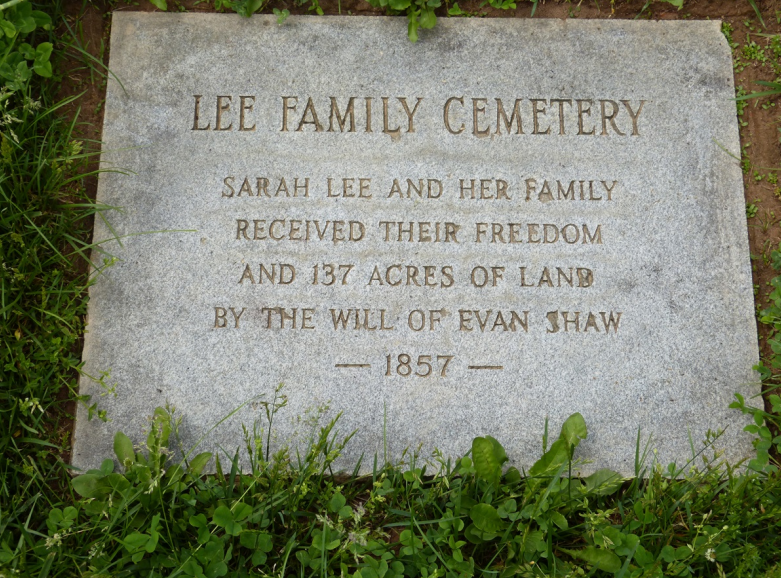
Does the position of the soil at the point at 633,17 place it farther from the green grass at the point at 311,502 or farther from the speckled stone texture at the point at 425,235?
the green grass at the point at 311,502

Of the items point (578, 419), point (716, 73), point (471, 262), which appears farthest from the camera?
point (716, 73)

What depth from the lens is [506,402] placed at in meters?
2.35

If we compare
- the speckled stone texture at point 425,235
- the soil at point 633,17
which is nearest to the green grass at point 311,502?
the speckled stone texture at point 425,235

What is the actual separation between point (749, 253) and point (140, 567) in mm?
2600

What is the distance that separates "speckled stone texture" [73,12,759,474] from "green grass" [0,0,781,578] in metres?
0.10

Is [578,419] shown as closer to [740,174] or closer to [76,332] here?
[740,174]

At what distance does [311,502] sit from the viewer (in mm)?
2271

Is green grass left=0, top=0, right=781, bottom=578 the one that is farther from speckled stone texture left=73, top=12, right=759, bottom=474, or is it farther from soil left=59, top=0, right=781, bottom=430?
soil left=59, top=0, right=781, bottom=430

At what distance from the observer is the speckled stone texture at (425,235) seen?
235 cm

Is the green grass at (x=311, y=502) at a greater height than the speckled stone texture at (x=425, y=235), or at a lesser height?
lesser

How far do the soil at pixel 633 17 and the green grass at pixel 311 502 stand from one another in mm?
249

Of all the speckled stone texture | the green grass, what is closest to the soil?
the speckled stone texture

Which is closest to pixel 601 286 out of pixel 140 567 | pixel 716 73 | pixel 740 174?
pixel 740 174

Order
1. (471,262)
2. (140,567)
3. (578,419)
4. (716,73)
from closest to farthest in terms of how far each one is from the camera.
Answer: (140,567) < (578,419) < (471,262) < (716,73)
